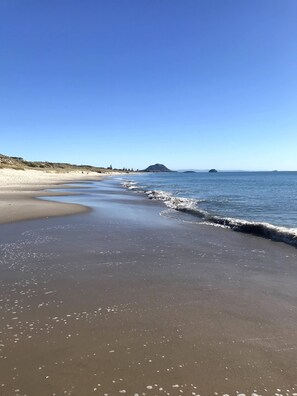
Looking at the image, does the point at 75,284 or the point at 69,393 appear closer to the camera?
the point at 69,393

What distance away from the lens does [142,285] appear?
7.96 m

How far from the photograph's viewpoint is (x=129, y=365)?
4.71 metres

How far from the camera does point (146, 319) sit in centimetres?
616

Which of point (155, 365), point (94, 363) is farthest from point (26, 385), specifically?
point (155, 365)

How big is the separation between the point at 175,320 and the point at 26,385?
285cm

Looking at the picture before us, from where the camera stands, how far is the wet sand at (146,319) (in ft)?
14.5

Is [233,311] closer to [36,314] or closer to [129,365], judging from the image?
[129,365]

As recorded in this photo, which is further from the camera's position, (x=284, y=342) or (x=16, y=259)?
(x=16, y=259)

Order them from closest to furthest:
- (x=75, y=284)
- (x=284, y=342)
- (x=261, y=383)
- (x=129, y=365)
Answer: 1. (x=261, y=383)
2. (x=129, y=365)
3. (x=284, y=342)
4. (x=75, y=284)

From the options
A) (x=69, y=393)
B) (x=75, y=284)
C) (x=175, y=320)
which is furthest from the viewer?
(x=75, y=284)

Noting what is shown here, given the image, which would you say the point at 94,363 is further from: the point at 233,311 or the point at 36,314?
the point at 233,311

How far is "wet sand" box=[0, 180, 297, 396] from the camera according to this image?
4430 mm

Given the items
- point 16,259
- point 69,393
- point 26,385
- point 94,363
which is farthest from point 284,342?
point 16,259

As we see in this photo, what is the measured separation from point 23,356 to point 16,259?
5.45m
